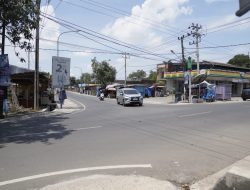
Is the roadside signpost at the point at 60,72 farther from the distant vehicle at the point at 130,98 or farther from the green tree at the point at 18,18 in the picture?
the green tree at the point at 18,18

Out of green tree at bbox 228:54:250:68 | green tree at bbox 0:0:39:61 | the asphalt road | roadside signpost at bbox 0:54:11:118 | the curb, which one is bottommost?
the asphalt road

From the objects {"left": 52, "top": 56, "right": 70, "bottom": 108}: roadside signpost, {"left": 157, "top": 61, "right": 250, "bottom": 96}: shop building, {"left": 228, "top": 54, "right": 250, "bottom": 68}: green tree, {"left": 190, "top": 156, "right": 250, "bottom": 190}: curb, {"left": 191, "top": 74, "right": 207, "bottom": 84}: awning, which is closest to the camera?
{"left": 190, "top": 156, "right": 250, "bottom": 190}: curb

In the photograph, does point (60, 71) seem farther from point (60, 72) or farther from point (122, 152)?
point (122, 152)

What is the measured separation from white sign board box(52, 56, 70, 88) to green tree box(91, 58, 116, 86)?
161 feet

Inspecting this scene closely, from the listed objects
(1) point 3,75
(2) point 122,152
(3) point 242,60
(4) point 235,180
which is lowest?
(2) point 122,152

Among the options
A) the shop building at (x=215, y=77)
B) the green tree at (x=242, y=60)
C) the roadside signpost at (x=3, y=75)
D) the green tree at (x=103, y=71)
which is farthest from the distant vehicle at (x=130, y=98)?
the green tree at (x=242, y=60)

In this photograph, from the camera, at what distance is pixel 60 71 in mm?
30172

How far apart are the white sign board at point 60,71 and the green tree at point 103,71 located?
4899cm

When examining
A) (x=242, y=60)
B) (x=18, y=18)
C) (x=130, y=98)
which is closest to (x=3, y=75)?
(x=18, y=18)

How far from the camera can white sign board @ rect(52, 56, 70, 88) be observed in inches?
1176

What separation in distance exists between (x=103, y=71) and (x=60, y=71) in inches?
1947

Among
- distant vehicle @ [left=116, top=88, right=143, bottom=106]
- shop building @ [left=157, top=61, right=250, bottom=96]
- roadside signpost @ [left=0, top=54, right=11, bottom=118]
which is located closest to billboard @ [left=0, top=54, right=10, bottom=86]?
roadside signpost @ [left=0, top=54, right=11, bottom=118]

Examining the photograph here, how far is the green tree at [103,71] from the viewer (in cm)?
7956

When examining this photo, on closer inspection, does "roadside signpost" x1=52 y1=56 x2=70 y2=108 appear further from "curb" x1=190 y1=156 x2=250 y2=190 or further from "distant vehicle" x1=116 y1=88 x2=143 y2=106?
"curb" x1=190 y1=156 x2=250 y2=190
